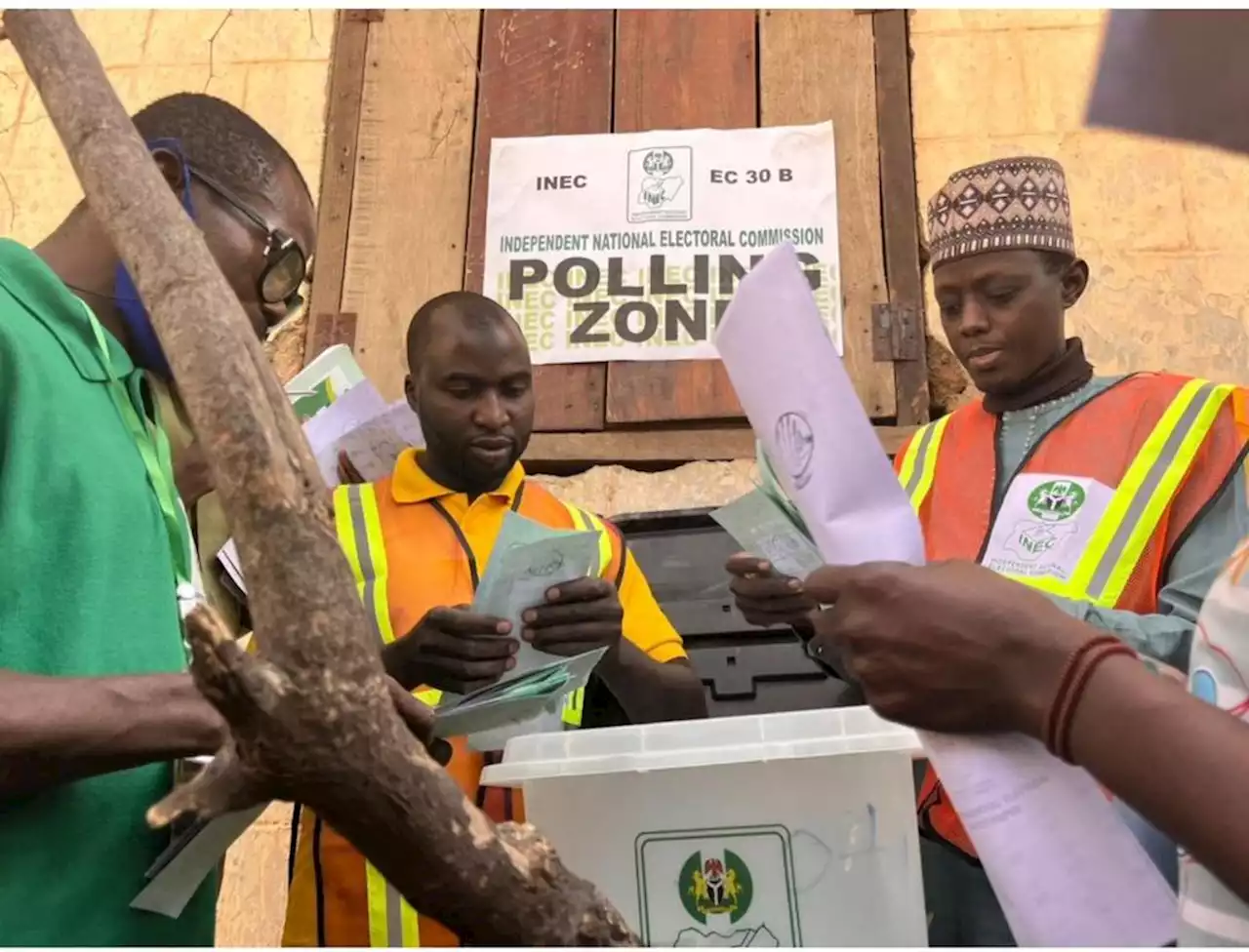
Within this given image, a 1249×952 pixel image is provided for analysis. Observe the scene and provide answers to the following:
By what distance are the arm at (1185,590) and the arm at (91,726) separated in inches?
34.6

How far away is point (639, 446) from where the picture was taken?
287cm

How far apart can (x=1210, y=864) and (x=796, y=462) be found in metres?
0.38

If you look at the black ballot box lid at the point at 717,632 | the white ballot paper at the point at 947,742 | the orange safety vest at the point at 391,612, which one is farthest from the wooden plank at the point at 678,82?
the white ballot paper at the point at 947,742

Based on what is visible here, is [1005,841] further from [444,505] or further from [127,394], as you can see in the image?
[444,505]

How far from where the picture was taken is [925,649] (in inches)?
32.0

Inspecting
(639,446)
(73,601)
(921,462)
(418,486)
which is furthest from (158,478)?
(639,446)

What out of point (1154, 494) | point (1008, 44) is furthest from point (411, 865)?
point (1008, 44)

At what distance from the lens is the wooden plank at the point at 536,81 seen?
3.23 metres

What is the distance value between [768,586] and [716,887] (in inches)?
17.9

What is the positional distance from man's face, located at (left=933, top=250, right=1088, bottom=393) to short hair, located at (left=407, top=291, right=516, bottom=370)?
78 centimetres

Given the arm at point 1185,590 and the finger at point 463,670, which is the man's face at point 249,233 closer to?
the finger at point 463,670

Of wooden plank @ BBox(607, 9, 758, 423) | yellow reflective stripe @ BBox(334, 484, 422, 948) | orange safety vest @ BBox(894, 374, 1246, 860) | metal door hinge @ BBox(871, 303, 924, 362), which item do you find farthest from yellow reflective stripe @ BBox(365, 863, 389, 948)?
metal door hinge @ BBox(871, 303, 924, 362)

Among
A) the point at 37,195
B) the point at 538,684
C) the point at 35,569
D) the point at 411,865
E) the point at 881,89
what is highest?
the point at 881,89

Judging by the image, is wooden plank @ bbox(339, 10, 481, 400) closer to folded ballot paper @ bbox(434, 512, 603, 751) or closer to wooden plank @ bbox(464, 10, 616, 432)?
wooden plank @ bbox(464, 10, 616, 432)
